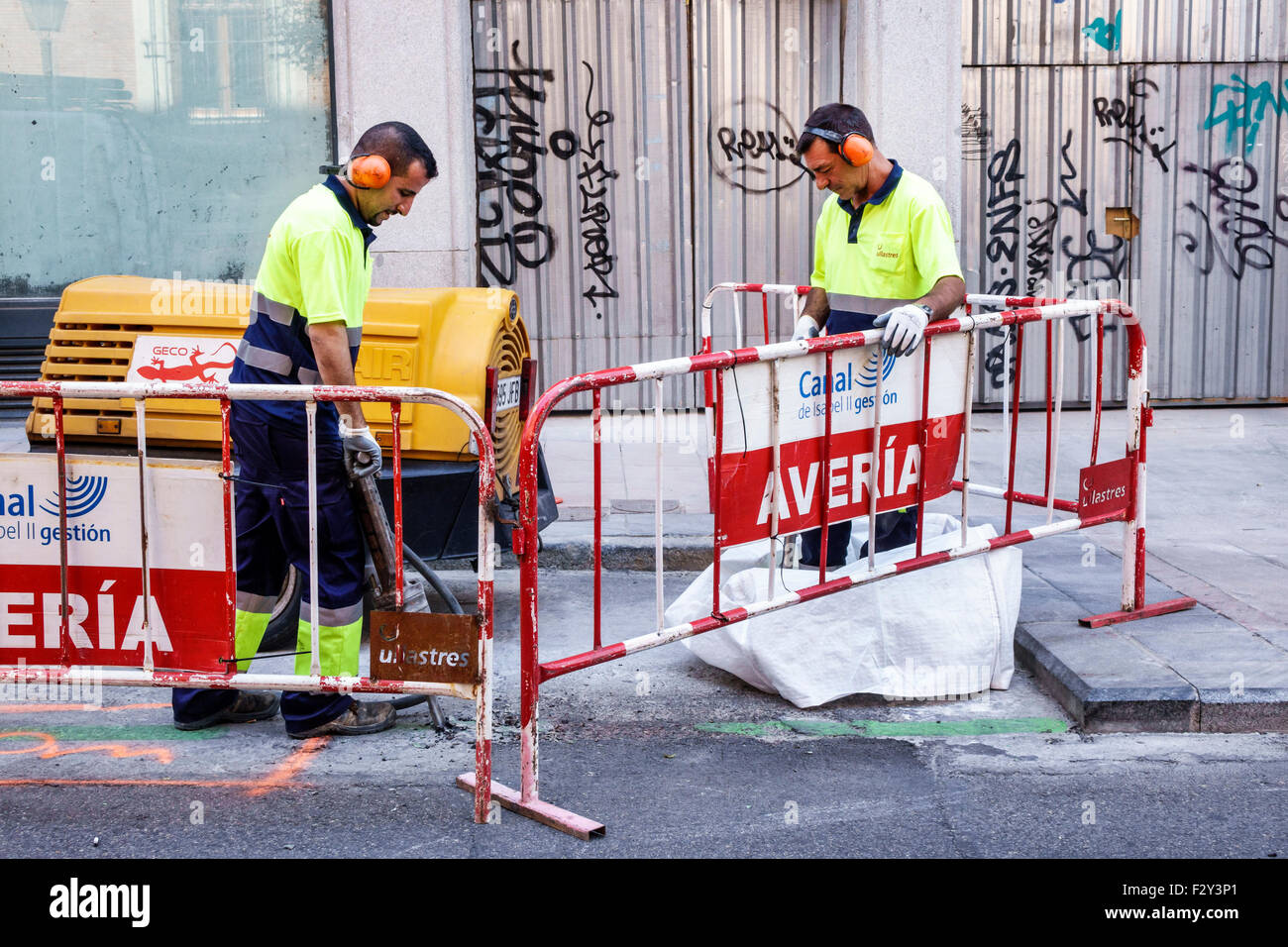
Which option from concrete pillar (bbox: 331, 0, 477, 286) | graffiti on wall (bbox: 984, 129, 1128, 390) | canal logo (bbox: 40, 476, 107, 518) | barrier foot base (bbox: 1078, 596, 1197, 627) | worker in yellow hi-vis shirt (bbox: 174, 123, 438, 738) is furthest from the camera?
graffiti on wall (bbox: 984, 129, 1128, 390)

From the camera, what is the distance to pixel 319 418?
4.52 m

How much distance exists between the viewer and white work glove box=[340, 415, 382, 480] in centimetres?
452

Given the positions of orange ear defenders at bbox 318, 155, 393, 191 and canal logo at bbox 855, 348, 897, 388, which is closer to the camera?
orange ear defenders at bbox 318, 155, 393, 191

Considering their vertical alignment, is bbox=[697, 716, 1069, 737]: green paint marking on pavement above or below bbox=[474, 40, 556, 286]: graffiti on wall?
below

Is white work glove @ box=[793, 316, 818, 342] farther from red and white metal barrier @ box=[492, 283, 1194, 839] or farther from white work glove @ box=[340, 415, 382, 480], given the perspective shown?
white work glove @ box=[340, 415, 382, 480]

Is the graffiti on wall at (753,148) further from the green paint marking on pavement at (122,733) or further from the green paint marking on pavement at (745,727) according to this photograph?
the green paint marking on pavement at (122,733)

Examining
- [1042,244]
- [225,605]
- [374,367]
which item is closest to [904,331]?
[374,367]

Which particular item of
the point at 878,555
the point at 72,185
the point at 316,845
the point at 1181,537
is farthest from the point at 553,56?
the point at 316,845

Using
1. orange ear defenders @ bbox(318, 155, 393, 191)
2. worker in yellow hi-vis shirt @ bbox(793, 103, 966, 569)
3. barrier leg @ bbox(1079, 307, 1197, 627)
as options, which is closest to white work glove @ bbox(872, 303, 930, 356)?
worker in yellow hi-vis shirt @ bbox(793, 103, 966, 569)

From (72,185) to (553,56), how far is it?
3.44 meters

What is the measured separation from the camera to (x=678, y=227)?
10367 millimetres

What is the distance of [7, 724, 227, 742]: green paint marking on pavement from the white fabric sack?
1638 mm

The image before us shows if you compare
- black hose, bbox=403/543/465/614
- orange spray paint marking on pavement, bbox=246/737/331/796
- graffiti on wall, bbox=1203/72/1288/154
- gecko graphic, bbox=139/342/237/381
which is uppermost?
graffiti on wall, bbox=1203/72/1288/154

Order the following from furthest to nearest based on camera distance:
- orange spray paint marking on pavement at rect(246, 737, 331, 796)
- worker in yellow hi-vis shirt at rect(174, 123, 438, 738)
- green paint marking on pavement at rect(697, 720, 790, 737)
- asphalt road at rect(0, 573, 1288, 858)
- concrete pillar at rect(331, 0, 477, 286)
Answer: concrete pillar at rect(331, 0, 477, 286)
green paint marking on pavement at rect(697, 720, 790, 737)
worker in yellow hi-vis shirt at rect(174, 123, 438, 738)
orange spray paint marking on pavement at rect(246, 737, 331, 796)
asphalt road at rect(0, 573, 1288, 858)
